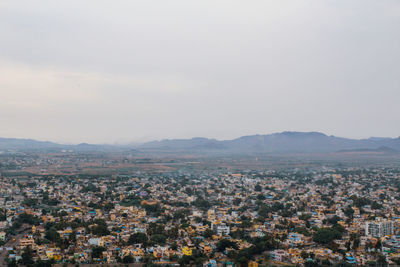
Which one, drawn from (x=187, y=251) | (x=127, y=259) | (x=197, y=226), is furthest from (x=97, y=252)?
(x=197, y=226)

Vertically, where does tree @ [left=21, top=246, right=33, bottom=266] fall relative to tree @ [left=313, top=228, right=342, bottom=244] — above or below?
below

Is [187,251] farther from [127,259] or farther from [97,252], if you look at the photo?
[97,252]

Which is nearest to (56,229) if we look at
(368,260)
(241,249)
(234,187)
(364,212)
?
(241,249)

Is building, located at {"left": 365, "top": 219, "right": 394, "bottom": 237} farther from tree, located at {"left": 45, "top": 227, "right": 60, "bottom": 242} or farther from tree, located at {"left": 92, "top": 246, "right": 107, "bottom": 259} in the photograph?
tree, located at {"left": 45, "top": 227, "right": 60, "bottom": 242}

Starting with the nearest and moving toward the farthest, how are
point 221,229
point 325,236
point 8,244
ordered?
1. point 8,244
2. point 325,236
3. point 221,229

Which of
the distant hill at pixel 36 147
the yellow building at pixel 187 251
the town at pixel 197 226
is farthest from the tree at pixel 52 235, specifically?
the distant hill at pixel 36 147

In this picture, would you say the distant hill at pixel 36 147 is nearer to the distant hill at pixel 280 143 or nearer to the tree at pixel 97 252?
the distant hill at pixel 280 143

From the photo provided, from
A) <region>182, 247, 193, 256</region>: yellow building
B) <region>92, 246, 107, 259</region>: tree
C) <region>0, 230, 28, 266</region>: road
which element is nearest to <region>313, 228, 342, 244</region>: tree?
<region>182, 247, 193, 256</region>: yellow building

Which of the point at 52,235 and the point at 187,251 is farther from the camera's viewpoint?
the point at 52,235
